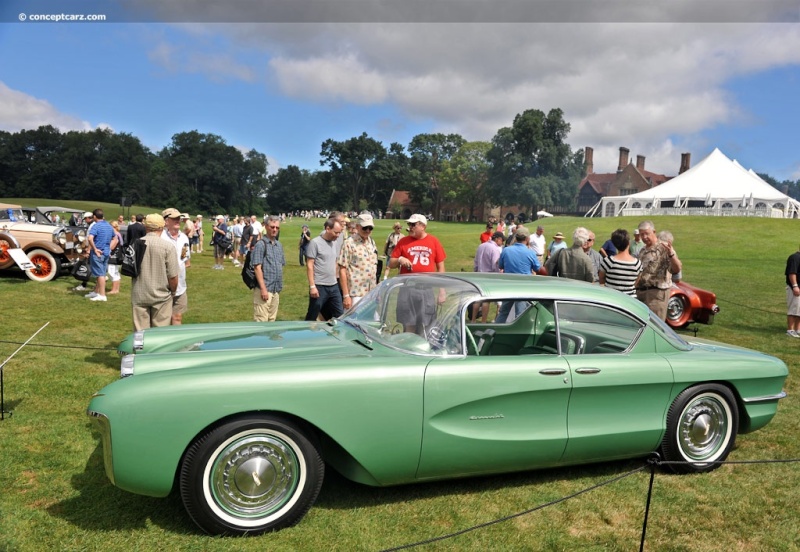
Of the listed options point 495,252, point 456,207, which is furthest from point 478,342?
point 456,207

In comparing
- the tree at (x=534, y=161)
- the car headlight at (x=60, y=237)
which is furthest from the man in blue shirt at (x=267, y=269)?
the tree at (x=534, y=161)

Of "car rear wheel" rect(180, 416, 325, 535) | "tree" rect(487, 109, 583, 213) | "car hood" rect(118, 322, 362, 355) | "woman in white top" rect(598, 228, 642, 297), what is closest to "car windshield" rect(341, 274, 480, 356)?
"car hood" rect(118, 322, 362, 355)

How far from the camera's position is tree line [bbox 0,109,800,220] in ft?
241

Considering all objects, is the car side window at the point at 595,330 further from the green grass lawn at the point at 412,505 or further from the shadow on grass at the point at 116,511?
the shadow on grass at the point at 116,511

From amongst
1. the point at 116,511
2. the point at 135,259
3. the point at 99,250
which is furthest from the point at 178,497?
the point at 99,250

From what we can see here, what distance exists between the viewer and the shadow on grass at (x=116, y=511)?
10.0 ft

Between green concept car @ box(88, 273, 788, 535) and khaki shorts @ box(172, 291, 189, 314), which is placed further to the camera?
khaki shorts @ box(172, 291, 189, 314)

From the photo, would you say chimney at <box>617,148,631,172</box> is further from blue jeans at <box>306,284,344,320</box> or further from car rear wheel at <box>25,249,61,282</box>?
blue jeans at <box>306,284,344,320</box>

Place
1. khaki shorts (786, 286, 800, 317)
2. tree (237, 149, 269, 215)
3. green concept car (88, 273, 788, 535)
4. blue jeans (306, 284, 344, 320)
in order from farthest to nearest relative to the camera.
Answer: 1. tree (237, 149, 269, 215)
2. khaki shorts (786, 286, 800, 317)
3. blue jeans (306, 284, 344, 320)
4. green concept car (88, 273, 788, 535)

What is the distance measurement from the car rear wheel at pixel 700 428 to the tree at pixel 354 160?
4020 inches

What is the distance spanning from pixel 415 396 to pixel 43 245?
1337cm

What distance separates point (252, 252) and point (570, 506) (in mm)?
4833

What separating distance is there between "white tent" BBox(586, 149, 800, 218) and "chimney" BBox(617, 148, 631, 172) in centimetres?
3420

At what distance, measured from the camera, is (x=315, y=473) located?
307 cm
